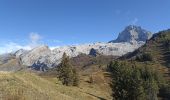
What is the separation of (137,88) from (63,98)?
34.4 metres

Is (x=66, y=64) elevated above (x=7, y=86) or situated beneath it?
elevated above

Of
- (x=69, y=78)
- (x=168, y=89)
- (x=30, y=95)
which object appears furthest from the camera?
(x=168, y=89)

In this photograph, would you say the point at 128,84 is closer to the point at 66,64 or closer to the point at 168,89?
the point at 66,64

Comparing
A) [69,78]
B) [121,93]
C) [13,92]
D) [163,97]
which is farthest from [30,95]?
[163,97]

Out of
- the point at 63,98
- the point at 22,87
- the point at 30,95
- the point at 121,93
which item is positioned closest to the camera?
the point at 30,95

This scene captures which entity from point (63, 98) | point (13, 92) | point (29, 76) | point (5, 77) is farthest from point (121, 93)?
point (13, 92)

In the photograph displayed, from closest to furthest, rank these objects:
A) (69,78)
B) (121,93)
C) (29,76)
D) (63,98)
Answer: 1. (63,98)
2. (29,76)
3. (121,93)
4. (69,78)

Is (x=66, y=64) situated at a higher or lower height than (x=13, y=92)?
higher

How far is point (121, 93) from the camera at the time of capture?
257 ft

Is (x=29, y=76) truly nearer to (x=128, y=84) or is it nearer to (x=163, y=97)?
(x=128, y=84)

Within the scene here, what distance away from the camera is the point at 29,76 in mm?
63969

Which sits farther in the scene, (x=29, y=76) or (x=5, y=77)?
(x=29, y=76)

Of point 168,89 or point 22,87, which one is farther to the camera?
point 168,89

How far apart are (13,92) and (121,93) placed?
44.0 m
